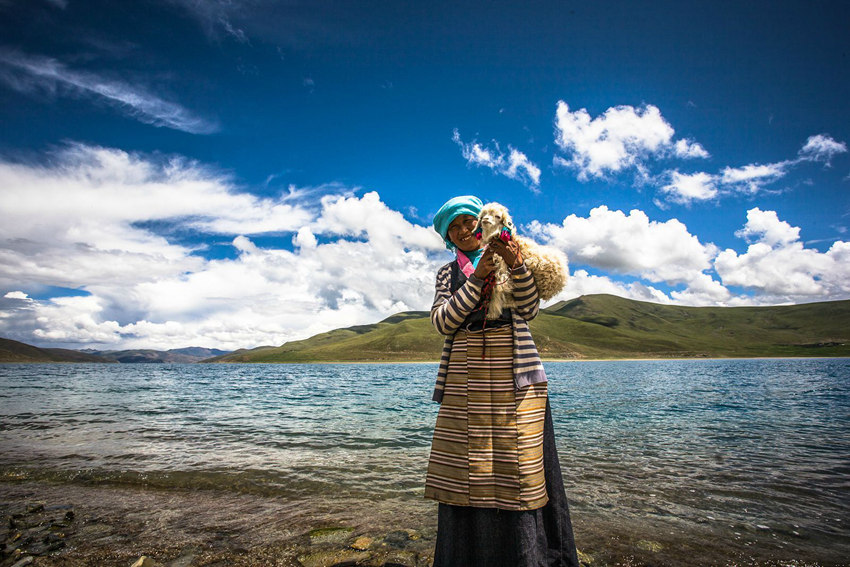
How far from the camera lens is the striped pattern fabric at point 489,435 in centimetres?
298

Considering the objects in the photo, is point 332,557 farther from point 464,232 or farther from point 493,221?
point 493,221

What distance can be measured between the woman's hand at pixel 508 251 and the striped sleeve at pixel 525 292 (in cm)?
7

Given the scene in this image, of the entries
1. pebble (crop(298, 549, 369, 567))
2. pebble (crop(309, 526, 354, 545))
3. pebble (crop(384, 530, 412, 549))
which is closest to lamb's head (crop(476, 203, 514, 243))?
pebble (crop(298, 549, 369, 567))

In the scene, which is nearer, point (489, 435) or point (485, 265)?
point (485, 265)

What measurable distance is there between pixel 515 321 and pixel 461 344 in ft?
1.63

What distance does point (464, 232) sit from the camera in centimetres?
346

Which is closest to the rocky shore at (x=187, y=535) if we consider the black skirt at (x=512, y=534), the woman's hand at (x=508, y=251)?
the black skirt at (x=512, y=534)

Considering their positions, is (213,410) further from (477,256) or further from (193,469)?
(477,256)

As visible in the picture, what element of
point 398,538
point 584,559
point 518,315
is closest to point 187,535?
point 398,538

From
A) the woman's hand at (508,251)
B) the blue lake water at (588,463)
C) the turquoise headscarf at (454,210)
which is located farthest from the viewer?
the blue lake water at (588,463)

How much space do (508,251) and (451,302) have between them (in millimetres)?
597

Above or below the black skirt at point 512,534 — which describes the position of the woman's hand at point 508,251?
above

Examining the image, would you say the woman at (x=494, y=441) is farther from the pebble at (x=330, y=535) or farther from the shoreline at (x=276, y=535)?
the pebble at (x=330, y=535)

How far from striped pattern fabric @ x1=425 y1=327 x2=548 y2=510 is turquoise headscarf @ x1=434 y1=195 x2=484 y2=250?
0.98 meters
